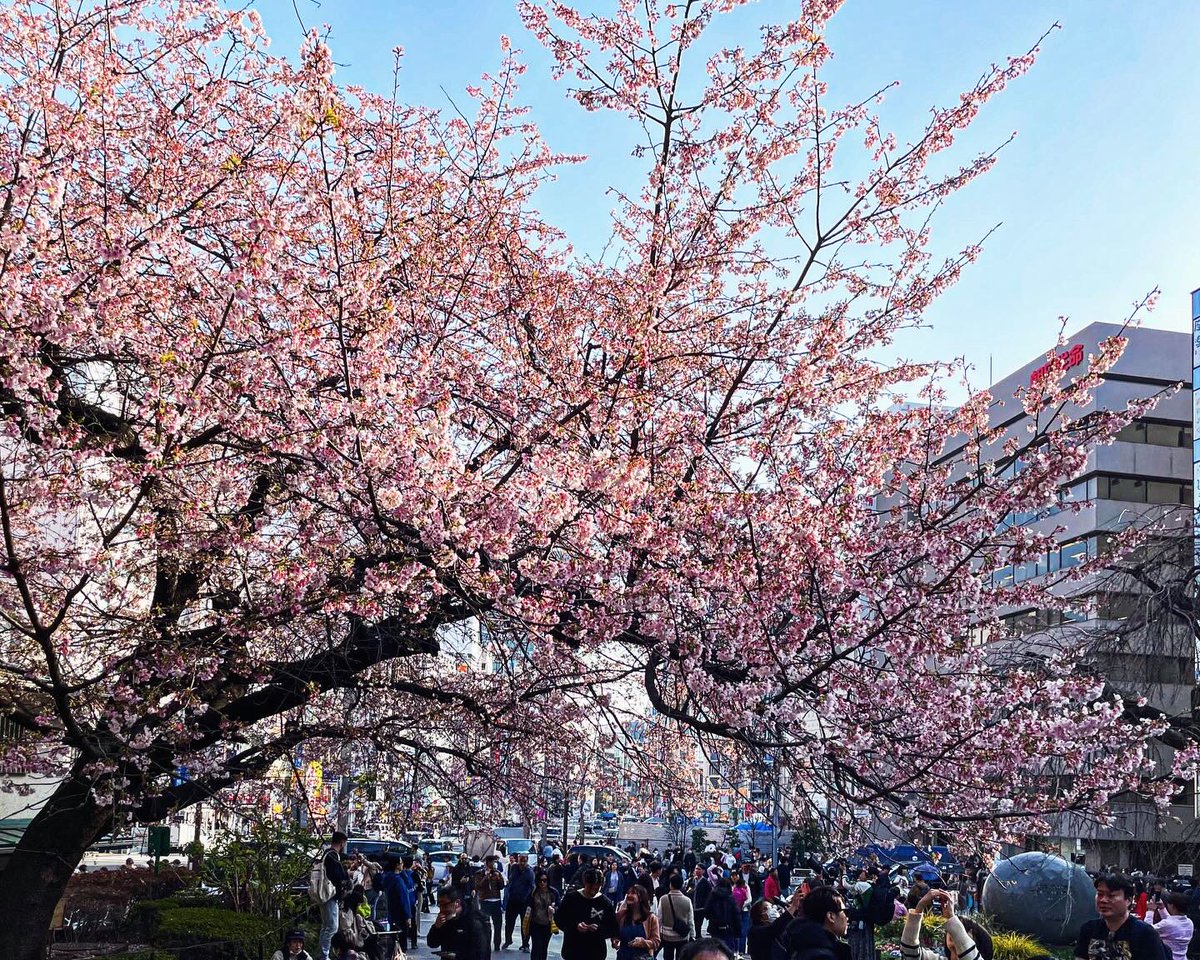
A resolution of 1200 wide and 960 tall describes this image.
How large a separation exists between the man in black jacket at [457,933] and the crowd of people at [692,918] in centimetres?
1

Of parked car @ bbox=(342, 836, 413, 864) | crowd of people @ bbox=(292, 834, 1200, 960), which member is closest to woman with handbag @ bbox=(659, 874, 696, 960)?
crowd of people @ bbox=(292, 834, 1200, 960)

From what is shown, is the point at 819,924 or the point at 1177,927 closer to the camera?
the point at 819,924

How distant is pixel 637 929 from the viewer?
466 inches

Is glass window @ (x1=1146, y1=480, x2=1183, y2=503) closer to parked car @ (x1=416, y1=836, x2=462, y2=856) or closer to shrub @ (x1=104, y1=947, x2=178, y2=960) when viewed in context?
parked car @ (x1=416, y1=836, x2=462, y2=856)

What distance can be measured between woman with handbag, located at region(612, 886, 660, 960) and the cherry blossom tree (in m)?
3.23

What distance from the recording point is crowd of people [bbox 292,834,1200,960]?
8.05 meters

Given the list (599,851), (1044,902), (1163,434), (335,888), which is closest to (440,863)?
(599,851)

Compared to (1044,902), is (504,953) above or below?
below

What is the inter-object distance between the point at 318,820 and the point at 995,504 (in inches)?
256

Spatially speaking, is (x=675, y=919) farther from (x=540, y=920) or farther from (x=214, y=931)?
(x=214, y=931)

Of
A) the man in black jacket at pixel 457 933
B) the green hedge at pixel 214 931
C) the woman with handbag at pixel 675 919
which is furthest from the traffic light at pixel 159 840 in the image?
the man in black jacket at pixel 457 933

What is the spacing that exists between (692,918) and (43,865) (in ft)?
25.7

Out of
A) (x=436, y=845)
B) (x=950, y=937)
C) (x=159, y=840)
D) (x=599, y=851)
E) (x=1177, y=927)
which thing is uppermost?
(x=950, y=937)

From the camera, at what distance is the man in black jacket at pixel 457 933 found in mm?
11797
